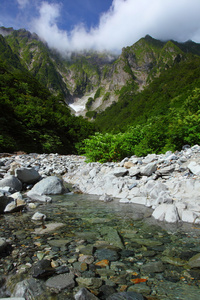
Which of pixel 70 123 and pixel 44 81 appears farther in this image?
pixel 44 81

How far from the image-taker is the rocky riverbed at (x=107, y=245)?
72.4 inches

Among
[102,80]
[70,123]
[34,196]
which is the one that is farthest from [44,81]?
[34,196]

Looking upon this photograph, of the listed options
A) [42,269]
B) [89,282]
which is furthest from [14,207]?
[89,282]

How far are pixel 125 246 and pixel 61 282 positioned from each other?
4.02ft

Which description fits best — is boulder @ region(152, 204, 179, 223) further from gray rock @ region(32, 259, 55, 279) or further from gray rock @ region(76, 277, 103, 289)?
gray rock @ region(32, 259, 55, 279)

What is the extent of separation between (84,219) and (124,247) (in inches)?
57.6

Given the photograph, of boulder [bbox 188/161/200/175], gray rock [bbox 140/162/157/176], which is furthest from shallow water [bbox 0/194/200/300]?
gray rock [bbox 140/162/157/176]

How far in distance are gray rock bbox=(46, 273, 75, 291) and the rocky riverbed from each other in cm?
1

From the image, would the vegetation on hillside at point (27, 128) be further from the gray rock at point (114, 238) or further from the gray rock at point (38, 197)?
the gray rock at point (114, 238)

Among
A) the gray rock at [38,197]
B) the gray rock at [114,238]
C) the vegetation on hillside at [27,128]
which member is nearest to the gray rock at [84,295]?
the gray rock at [114,238]

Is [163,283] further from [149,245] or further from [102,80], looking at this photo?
[102,80]

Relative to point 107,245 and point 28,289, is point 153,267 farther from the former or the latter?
point 28,289

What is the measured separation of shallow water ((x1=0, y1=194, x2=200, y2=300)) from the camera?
76.0 inches

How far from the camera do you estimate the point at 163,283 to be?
6.39 feet
